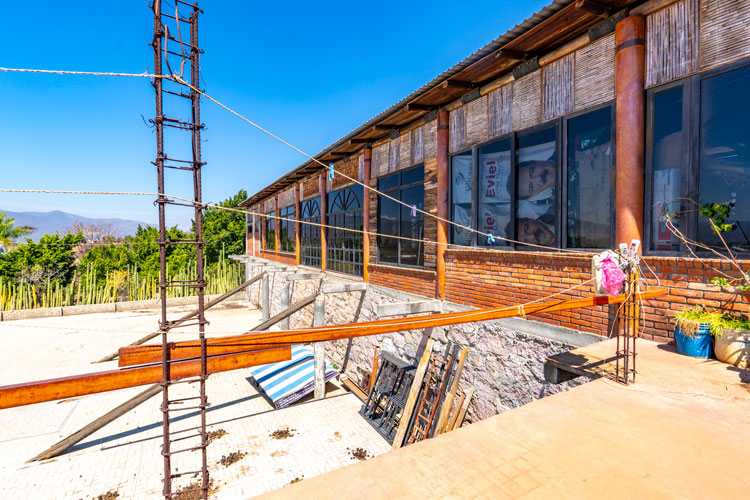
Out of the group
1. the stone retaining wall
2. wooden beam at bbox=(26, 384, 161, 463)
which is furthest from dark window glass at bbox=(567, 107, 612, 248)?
wooden beam at bbox=(26, 384, 161, 463)

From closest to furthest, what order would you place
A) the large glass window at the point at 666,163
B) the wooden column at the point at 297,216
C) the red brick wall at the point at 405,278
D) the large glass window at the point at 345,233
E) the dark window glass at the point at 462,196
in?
the large glass window at the point at 666,163 → the dark window glass at the point at 462,196 → the red brick wall at the point at 405,278 → the large glass window at the point at 345,233 → the wooden column at the point at 297,216

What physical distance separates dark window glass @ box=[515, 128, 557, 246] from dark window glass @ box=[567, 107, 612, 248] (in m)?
0.25

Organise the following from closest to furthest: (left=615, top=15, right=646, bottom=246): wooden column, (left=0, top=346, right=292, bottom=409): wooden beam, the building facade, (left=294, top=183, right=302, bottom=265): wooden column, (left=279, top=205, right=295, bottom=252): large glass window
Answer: (left=0, top=346, right=292, bottom=409): wooden beam → the building facade → (left=615, top=15, right=646, bottom=246): wooden column → (left=294, top=183, right=302, bottom=265): wooden column → (left=279, top=205, right=295, bottom=252): large glass window

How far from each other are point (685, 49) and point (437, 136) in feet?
12.8

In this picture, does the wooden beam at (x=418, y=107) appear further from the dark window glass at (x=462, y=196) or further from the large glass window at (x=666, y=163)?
the large glass window at (x=666, y=163)

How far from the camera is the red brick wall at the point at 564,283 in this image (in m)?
3.59

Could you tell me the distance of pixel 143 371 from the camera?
190cm

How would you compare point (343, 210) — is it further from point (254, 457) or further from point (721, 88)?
point (721, 88)

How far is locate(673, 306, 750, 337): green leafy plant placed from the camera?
324cm

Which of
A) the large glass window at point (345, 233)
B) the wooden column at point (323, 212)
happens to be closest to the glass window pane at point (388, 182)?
the large glass window at point (345, 233)

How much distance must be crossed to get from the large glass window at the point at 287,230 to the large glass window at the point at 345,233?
4.76 m

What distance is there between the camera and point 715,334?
3.30m

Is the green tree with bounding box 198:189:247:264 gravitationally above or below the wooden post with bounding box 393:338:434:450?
above

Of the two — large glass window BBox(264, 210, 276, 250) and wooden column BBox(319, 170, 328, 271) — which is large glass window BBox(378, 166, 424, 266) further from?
large glass window BBox(264, 210, 276, 250)
